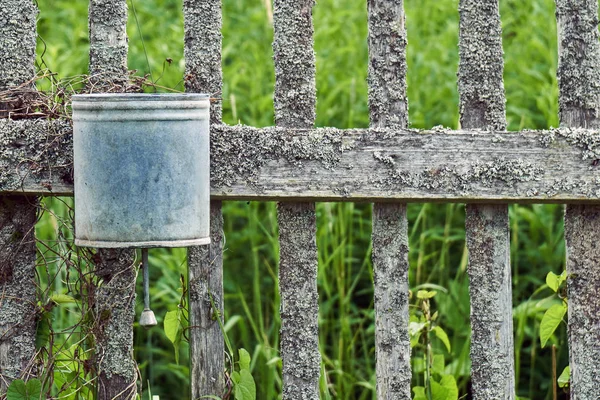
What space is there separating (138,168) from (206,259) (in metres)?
0.44

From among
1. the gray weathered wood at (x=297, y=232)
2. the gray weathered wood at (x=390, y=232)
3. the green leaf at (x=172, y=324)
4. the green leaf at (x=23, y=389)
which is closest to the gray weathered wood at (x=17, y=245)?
the green leaf at (x=23, y=389)

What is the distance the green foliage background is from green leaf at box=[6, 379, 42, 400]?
2.85 feet

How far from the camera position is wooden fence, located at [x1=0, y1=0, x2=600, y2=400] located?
6.71 ft

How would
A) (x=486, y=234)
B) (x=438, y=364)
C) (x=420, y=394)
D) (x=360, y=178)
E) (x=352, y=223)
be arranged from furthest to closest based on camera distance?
(x=352, y=223) → (x=438, y=364) → (x=420, y=394) → (x=486, y=234) → (x=360, y=178)

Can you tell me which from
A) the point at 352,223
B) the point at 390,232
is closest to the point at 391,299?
the point at 390,232

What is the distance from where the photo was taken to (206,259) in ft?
7.11

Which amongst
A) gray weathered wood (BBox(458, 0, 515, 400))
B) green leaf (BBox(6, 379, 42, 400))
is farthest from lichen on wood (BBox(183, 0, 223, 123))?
green leaf (BBox(6, 379, 42, 400))

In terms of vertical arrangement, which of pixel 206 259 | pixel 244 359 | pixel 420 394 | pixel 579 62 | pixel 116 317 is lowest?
pixel 420 394

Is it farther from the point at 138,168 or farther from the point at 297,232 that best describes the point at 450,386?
the point at 138,168

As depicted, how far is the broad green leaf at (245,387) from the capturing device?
2.06 meters

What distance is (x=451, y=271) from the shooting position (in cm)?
347

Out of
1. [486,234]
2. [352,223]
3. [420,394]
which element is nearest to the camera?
[486,234]

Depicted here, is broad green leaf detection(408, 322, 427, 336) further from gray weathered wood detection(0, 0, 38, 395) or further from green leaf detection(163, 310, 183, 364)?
gray weathered wood detection(0, 0, 38, 395)

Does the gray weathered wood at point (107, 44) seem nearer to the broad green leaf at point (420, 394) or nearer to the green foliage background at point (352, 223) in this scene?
the green foliage background at point (352, 223)
